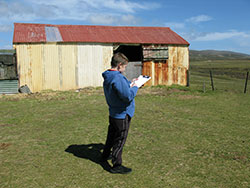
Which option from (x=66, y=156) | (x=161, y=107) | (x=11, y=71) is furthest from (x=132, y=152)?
(x=11, y=71)

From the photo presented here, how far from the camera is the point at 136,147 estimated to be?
5965 mm

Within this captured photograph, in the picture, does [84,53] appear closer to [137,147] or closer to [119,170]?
[137,147]

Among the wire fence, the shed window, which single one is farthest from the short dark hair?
the shed window

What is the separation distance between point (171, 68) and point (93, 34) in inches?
247

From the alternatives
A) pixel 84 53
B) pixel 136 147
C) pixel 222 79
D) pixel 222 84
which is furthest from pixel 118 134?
pixel 222 79

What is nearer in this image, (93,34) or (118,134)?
(118,134)

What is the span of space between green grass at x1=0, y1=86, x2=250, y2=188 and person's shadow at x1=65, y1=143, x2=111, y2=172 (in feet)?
0.07

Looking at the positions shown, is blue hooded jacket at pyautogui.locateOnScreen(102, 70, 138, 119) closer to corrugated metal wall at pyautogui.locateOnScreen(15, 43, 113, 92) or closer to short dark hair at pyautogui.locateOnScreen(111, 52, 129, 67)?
short dark hair at pyautogui.locateOnScreen(111, 52, 129, 67)

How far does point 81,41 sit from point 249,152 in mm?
13969

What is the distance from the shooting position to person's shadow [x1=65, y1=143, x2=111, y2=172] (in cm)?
510

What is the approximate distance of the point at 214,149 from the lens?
5.79 metres

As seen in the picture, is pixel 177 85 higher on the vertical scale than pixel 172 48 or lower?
lower

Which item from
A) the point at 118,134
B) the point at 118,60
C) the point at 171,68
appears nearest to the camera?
the point at 118,60

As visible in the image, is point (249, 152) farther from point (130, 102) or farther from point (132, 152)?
point (130, 102)
